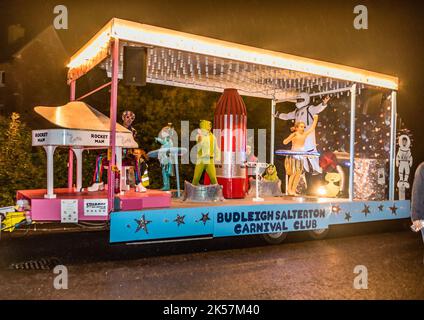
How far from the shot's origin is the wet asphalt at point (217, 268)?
477 cm

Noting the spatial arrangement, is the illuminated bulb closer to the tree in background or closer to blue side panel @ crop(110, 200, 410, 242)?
blue side panel @ crop(110, 200, 410, 242)

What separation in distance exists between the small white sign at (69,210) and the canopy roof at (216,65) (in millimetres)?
2364

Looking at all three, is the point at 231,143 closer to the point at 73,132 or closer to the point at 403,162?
the point at 73,132

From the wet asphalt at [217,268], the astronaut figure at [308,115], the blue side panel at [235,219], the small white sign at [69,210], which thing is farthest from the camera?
the astronaut figure at [308,115]

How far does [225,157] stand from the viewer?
8.76 metres

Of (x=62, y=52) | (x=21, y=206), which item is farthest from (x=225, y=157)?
(x=62, y=52)

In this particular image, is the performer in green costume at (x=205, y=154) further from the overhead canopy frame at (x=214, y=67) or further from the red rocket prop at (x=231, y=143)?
the overhead canopy frame at (x=214, y=67)

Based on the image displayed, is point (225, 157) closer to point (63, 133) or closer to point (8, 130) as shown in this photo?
point (63, 133)

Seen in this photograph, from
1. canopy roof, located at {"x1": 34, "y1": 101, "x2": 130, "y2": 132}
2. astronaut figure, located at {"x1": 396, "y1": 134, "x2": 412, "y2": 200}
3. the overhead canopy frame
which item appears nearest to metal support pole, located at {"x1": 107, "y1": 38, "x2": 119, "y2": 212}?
the overhead canopy frame

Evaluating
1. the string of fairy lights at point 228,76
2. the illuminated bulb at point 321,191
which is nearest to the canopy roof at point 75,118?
the string of fairy lights at point 228,76

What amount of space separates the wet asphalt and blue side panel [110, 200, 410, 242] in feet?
1.39

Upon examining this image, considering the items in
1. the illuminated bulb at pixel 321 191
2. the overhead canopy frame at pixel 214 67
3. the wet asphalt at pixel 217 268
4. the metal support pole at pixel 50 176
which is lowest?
the wet asphalt at pixel 217 268

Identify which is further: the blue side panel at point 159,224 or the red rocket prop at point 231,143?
the red rocket prop at point 231,143
